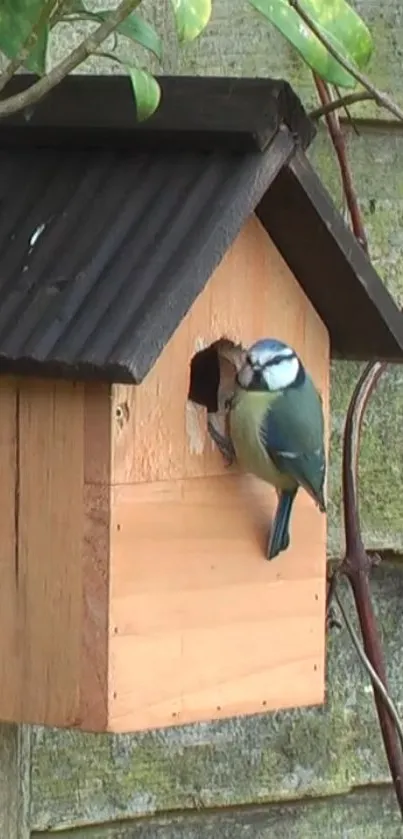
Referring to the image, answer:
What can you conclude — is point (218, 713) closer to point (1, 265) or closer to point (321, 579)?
point (321, 579)

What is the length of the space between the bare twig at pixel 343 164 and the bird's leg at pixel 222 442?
313 mm

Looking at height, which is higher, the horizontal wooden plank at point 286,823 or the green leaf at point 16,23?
the green leaf at point 16,23

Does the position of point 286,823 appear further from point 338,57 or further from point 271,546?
point 338,57

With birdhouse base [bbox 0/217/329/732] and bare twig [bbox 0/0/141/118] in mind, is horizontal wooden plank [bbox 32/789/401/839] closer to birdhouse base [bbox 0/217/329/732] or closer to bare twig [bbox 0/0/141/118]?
birdhouse base [bbox 0/217/329/732]

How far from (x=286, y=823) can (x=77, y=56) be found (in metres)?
0.90

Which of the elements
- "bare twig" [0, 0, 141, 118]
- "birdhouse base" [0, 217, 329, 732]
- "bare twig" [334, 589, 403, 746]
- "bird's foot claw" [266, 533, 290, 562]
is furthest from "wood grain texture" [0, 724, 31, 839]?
"bare twig" [0, 0, 141, 118]

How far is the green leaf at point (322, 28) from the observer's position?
1062 mm

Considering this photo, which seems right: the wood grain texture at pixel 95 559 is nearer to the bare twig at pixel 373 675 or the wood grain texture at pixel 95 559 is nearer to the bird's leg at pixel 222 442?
the bird's leg at pixel 222 442

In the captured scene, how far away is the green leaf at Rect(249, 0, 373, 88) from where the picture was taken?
1062 millimetres

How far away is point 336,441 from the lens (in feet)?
5.31

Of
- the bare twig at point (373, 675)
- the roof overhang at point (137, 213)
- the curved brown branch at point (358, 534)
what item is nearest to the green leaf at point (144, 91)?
the roof overhang at point (137, 213)

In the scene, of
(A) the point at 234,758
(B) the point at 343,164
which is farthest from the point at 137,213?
(A) the point at 234,758

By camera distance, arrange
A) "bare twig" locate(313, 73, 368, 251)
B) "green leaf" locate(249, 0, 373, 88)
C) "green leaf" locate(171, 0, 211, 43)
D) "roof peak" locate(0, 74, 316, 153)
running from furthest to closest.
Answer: "bare twig" locate(313, 73, 368, 251)
"roof peak" locate(0, 74, 316, 153)
"green leaf" locate(249, 0, 373, 88)
"green leaf" locate(171, 0, 211, 43)

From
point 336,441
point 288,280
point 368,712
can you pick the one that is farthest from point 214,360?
point 368,712
